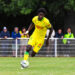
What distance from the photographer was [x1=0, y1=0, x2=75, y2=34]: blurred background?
26678 millimetres

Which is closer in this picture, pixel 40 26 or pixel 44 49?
pixel 40 26

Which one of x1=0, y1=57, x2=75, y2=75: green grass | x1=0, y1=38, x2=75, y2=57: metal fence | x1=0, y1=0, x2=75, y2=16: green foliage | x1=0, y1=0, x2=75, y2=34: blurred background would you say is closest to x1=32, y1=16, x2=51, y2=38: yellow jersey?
x1=0, y1=57, x2=75, y2=75: green grass

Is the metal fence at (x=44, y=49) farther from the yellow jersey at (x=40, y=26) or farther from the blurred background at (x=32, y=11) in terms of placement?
the yellow jersey at (x=40, y=26)

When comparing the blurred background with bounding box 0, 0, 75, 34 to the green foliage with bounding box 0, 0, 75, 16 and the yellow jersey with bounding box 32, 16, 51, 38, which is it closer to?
the green foliage with bounding box 0, 0, 75, 16

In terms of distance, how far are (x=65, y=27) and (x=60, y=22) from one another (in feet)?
1.61

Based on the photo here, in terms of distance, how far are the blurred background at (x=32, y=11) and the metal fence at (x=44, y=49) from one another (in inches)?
112

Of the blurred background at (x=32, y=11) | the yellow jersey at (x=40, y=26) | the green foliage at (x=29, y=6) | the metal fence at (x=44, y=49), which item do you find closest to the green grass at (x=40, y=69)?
the yellow jersey at (x=40, y=26)

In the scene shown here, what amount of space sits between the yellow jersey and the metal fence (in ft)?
30.4

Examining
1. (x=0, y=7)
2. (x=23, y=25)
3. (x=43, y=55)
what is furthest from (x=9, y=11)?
(x=43, y=55)

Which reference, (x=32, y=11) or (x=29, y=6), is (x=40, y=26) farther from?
(x=32, y=11)

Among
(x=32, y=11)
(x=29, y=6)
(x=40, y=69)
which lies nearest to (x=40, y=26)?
(x=40, y=69)

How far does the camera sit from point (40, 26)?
1479 centimetres

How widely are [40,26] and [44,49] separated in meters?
9.64

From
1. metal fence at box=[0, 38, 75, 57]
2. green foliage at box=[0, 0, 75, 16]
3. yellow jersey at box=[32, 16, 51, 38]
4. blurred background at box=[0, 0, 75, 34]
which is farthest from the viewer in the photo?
blurred background at box=[0, 0, 75, 34]
